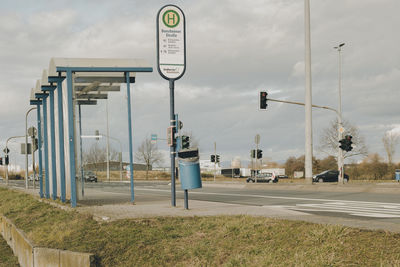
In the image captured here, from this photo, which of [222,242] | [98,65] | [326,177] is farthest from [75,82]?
[326,177]

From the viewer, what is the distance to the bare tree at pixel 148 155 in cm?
7419

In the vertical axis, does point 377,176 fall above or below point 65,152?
below

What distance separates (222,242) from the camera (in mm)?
6059

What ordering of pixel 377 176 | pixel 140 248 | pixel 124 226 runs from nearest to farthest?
pixel 140 248 < pixel 124 226 < pixel 377 176

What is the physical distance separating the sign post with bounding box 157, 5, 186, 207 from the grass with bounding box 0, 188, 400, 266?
4.09 metres

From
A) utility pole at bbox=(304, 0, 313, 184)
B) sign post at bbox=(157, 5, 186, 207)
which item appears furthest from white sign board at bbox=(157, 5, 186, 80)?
utility pole at bbox=(304, 0, 313, 184)

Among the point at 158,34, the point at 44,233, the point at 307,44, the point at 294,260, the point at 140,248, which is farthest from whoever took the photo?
the point at 307,44

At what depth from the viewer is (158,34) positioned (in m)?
11.5

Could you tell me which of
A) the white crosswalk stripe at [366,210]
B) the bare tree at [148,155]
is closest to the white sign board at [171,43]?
the white crosswalk stripe at [366,210]

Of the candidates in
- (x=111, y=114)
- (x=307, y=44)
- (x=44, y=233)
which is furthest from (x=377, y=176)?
(x=44, y=233)

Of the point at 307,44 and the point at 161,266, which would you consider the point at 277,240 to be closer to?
the point at 161,266

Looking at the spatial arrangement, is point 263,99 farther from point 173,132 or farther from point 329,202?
point 173,132

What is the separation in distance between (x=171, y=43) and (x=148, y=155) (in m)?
64.0

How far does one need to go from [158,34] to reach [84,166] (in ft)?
15.5
